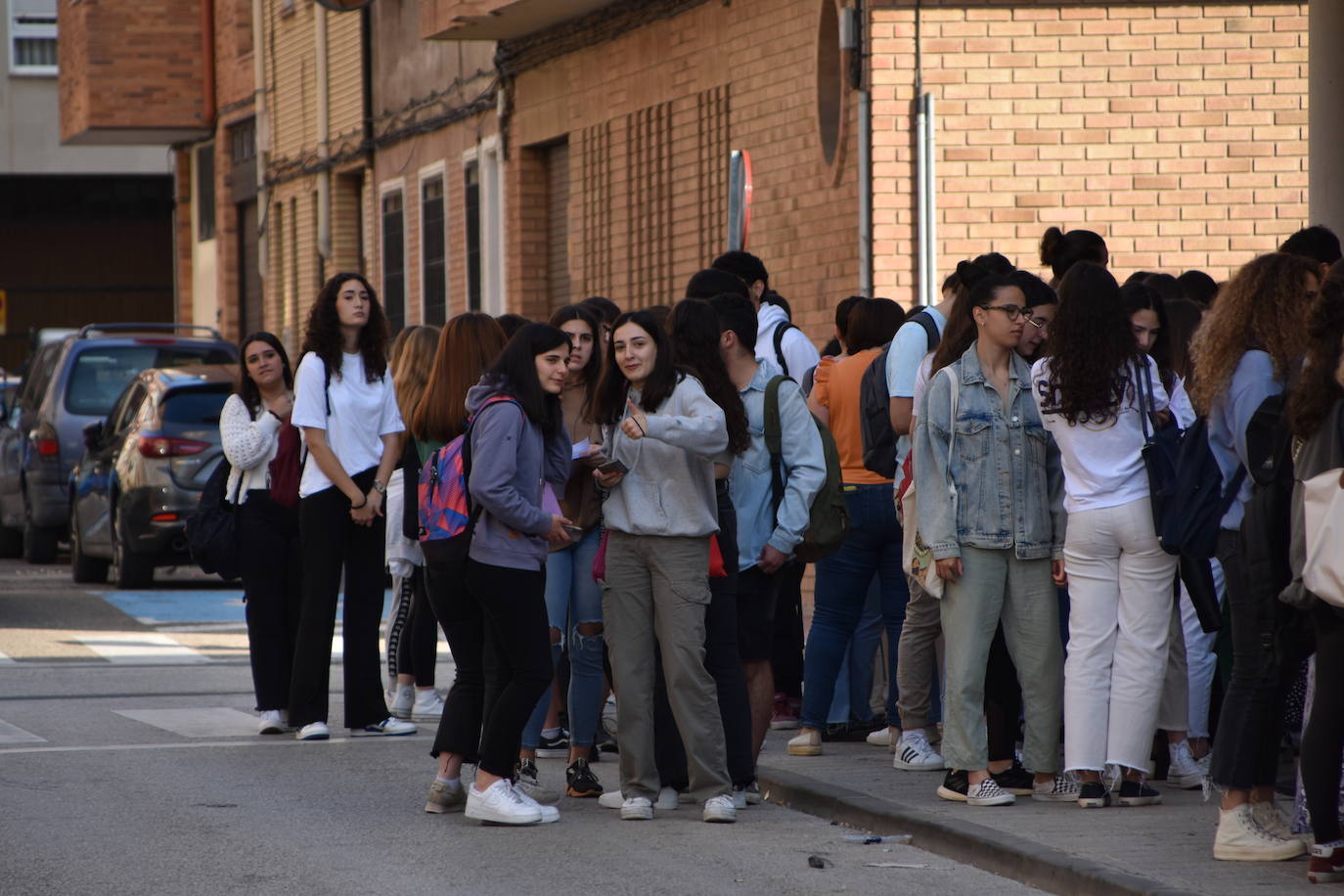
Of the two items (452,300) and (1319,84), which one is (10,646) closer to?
(1319,84)

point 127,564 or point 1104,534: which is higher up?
point 1104,534

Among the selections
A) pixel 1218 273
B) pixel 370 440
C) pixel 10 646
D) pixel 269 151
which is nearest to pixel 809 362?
pixel 370 440

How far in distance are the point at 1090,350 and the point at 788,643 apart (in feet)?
9.92

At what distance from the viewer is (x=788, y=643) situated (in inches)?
414

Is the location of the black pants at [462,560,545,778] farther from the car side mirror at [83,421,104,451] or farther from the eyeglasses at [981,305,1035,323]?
the car side mirror at [83,421,104,451]

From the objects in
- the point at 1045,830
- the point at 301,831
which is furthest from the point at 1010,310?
the point at 301,831

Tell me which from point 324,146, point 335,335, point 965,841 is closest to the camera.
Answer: point 965,841

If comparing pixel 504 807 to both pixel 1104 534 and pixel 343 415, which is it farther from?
pixel 343 415

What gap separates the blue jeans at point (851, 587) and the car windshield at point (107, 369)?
1219 cm

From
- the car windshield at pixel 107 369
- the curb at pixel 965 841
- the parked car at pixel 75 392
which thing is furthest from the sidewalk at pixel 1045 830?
the car windshield at pixel 107 369

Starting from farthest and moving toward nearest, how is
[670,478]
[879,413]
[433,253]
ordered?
[433,253]
[879,413]
[670,478]

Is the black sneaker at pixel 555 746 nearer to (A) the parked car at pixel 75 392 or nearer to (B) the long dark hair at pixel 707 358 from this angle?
(B) the long dark hair at pixel 707 358

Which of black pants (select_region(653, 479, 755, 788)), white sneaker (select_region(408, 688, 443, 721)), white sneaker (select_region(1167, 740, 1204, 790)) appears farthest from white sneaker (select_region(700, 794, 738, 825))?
white sneaker (select_region(408, 688, 443, 721))

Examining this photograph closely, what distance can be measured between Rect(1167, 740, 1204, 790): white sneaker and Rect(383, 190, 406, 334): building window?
19.0 meters
